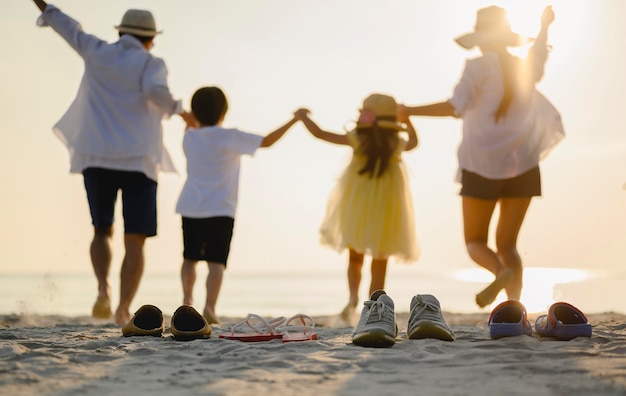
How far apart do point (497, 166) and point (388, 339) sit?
6.54ft

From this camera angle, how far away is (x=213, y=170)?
20.4 feet

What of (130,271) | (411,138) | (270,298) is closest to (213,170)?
(130,271)

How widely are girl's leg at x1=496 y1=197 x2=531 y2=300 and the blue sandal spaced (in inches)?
46.9

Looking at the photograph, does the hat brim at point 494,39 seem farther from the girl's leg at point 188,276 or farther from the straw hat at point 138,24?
the girl's leg at point 188,276

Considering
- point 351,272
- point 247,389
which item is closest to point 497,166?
point 351,272

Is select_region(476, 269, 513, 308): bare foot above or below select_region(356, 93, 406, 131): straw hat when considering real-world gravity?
below

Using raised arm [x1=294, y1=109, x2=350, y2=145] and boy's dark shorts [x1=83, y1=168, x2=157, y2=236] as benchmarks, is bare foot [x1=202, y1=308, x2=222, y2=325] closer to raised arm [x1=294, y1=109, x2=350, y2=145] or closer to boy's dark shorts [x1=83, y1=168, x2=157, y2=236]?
boy's dark shorts [x1=83, y1=168, x2=157, y2=236]

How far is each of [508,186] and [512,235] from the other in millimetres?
342

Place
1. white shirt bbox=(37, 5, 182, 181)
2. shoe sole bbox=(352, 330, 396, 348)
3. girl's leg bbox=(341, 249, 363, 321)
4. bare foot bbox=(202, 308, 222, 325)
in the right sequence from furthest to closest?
girl's leg bbox=(341, 249, 363, 321) → bare foot bbox=(202, 308, 222, 325) → white shirt bbox=(37, 5, 182, 181) → shoe sole bbox=(352, 330, 396, 348)

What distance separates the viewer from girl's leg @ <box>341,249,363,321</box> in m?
6.25

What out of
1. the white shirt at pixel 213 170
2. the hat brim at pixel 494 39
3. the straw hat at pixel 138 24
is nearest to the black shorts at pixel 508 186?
the hat brim at pixel 494 39

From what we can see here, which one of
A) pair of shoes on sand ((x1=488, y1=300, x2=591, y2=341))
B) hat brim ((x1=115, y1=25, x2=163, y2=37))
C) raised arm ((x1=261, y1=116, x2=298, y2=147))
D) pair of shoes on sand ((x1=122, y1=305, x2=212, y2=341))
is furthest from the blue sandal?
hat brim ((x1=115, y1=25, x2=163, y2=37))

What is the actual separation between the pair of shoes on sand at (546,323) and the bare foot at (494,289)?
2.20ft

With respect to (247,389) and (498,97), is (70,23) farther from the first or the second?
(247,389)
